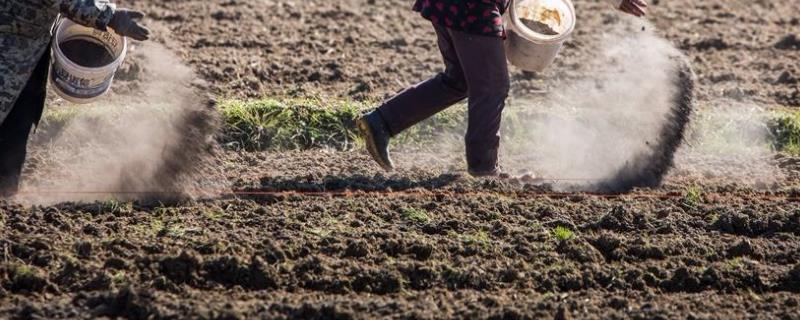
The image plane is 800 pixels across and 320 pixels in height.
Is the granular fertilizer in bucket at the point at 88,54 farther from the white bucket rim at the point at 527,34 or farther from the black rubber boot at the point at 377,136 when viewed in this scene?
the white bucket rim at the point at 527,34

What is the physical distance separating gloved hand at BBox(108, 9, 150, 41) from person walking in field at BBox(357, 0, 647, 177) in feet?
→ 5.20

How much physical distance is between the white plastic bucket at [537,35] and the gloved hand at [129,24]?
2119 millimetres

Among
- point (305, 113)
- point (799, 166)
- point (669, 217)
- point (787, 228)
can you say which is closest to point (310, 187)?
point (305, 113)

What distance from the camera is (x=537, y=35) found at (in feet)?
24.7

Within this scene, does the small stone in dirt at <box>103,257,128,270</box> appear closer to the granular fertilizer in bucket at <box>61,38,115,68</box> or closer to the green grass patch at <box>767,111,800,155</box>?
the granular fertilizer in bucket at <box>61,38,115,68</box>

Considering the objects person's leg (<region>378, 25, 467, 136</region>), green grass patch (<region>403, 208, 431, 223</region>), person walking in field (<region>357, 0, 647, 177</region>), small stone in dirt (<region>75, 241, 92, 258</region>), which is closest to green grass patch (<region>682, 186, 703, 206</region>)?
person walking in field (<region>357, 0, 647, 177</region>)

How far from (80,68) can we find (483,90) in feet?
7.10

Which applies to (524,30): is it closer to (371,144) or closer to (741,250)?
(371,144)

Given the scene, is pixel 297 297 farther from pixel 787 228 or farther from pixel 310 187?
pixel 787 228

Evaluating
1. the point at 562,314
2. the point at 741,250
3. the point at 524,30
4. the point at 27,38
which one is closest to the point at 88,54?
the point at 27,38

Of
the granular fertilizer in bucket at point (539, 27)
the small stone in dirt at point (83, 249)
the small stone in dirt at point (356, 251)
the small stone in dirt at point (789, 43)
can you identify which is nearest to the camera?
the small stone in dirt at point (83, 249)

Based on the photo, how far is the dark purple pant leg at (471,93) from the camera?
7242 mm

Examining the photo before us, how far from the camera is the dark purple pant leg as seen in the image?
23.8 feet

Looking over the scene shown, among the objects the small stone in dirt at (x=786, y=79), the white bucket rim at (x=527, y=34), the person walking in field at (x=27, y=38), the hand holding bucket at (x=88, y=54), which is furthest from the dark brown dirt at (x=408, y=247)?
the small stone in dirt at (x=786, y=79)
